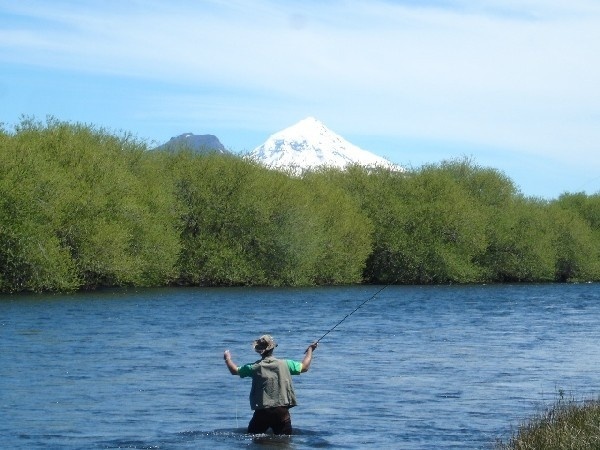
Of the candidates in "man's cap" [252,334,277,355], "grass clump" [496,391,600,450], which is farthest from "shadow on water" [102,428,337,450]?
"grass clump" [496,391,600,450]

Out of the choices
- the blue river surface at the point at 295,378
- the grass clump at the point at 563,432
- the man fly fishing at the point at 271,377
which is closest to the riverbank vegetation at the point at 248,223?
the blue river surface at the point at 295,378

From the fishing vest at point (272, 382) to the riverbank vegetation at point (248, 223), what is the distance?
43.9 meters

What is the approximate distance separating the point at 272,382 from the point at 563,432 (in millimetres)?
4980

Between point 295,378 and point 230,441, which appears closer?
point 230,441

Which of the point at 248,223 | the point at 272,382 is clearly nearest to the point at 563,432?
the point at 272,382

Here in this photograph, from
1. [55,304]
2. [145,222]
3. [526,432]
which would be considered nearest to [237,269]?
[145,222]

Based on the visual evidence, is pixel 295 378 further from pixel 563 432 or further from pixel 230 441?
pixel 563 432

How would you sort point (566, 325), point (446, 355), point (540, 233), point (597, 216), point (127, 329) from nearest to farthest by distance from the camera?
point (446, 355), point (127, 329), point (566, 325), point (540, 233), point (597, 216)

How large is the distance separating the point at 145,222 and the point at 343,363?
39856 mm

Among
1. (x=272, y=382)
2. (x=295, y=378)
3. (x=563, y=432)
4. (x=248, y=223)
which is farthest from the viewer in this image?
(x=248, y=223)

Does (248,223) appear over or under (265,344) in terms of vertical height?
over

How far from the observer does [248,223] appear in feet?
277

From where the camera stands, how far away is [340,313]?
57094 mm

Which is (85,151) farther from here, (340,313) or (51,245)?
(340,313)
